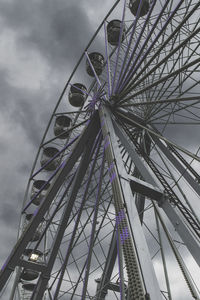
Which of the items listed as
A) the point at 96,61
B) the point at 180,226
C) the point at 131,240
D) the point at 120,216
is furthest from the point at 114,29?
the point at 131,240

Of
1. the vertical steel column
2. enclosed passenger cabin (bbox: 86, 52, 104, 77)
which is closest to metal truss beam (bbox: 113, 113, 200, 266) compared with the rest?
the vertical steel column

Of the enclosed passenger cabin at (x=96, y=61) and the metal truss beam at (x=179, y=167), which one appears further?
the enclosed passenger cabin at (x=96, y=61)

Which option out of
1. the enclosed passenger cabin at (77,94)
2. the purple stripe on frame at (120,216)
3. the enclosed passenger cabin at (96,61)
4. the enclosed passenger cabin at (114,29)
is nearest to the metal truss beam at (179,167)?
the purple stripe on frame at (120,216)

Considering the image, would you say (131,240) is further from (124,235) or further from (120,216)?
(120,216)

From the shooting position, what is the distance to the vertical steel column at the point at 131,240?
156 inches

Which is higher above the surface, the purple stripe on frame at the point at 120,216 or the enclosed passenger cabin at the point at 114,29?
the enclosed passenger cabin at the point at 114,29

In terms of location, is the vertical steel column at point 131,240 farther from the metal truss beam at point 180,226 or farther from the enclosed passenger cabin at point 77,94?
the enclosed passenger cabin at point 77,94

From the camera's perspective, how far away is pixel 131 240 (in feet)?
15.5

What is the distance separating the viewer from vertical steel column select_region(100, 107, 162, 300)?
3961 mm

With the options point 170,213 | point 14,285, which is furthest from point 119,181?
point 14,285

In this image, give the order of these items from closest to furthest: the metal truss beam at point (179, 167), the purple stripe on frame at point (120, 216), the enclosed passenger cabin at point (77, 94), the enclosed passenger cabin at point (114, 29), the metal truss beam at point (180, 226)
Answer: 1. the purple stripe on frame at point (120, 216)
2. the metal truss beam at point (180, 226)
3. the metal truss beam at point (179, 167)
4. the enclosed passenger cabin at point (114, 29)
5. the enclosed passenger cabin at point (77, 94)

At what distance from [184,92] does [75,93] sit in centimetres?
912

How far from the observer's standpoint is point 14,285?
13.8 meters

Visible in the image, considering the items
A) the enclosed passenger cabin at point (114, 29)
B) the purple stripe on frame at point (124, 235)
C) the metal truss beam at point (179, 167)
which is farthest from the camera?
the enclosed passenger cabin at point (114, 29)
